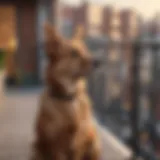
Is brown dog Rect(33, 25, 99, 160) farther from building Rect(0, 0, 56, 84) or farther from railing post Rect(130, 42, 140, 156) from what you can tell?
building Rect(0, 0, 56, 84)

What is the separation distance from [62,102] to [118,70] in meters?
0.83

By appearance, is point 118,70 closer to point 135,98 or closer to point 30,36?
point 135,98

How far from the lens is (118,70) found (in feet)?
6.89

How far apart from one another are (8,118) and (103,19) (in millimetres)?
1014

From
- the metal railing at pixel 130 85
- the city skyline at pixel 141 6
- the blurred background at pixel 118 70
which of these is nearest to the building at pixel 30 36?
the blurred background at pixel 118 70

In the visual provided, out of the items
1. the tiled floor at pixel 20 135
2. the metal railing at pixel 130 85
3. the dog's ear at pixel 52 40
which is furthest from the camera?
the tiled floor at pixel 20 135

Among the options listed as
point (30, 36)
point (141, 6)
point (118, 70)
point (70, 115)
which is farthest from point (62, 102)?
point (30, 36)

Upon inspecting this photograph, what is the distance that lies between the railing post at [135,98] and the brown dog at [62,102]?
38 cm

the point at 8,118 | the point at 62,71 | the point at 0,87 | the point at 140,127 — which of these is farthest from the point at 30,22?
the point at 62,71

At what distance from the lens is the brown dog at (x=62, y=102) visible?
51.4 inches

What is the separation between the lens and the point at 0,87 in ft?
12.4

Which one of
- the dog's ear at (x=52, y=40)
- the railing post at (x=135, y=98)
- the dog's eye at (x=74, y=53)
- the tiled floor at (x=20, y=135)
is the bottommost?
the tiled floor at (x=20, y=135)

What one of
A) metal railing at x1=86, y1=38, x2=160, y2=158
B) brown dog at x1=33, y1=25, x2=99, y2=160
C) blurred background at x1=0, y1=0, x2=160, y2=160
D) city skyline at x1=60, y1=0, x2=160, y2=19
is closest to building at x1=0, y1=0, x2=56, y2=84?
blurred background at x1=0, y1=0, x2=160, y2=160

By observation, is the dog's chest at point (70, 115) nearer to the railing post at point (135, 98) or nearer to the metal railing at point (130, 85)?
the metal railing at point (130, 85)
